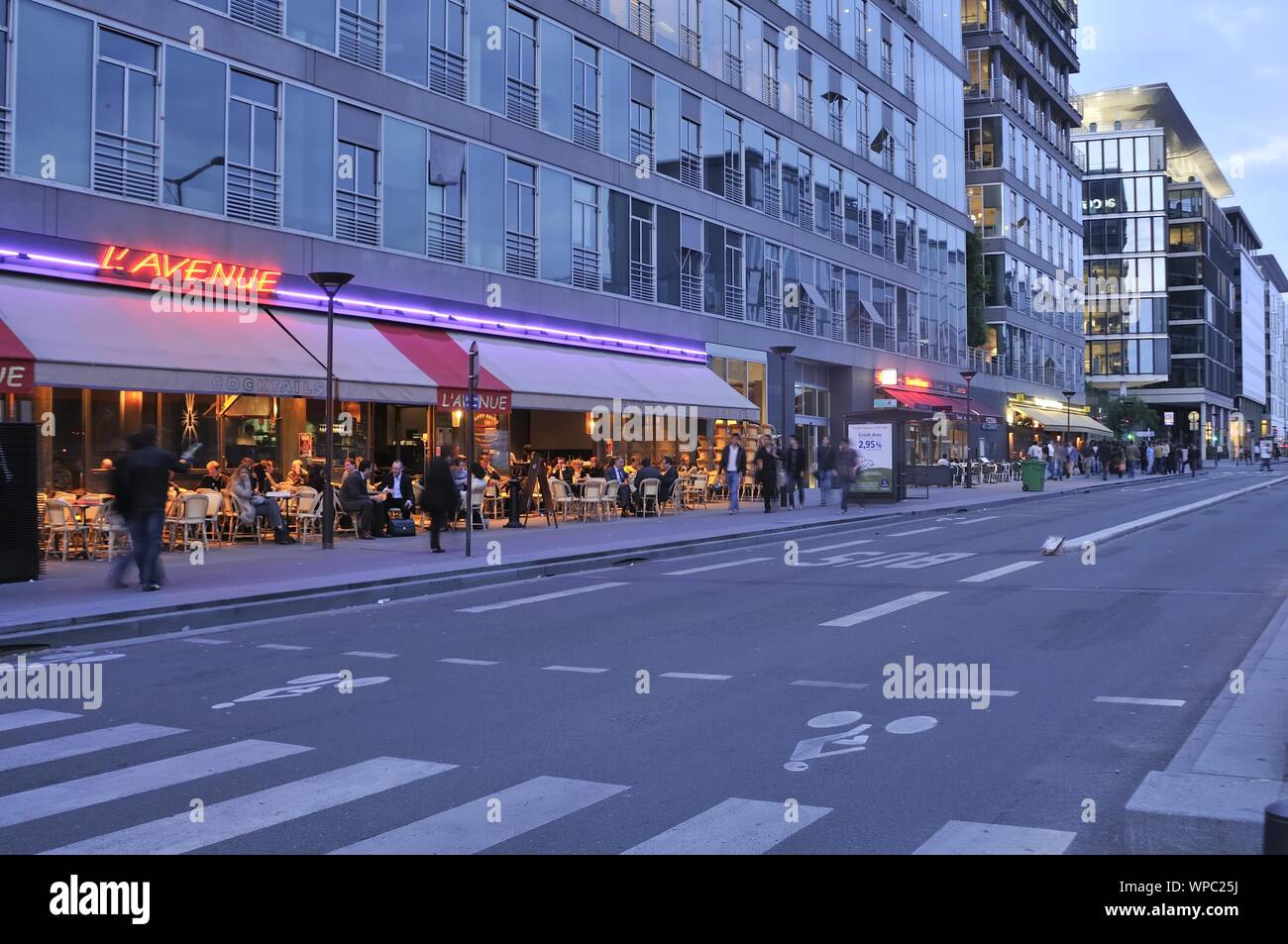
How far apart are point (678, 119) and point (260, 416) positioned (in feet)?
56.4

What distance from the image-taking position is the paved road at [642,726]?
17.3 ft

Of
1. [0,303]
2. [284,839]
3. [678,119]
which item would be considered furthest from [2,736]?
[678,119]

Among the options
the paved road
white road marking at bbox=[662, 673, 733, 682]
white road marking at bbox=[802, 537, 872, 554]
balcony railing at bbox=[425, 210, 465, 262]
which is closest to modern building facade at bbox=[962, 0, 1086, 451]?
balcony railing at bbox=[425, 210, 465, 262]

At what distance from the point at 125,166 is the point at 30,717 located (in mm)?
14309

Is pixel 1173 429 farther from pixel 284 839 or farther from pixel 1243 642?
pixel 284 839

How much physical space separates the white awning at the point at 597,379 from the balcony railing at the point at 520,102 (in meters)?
5.58

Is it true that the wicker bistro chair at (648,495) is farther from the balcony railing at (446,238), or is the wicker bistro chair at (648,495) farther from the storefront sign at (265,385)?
the storefront sign at (265,385)

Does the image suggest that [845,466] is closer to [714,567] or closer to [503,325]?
[503,325]

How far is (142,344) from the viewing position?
1791cm

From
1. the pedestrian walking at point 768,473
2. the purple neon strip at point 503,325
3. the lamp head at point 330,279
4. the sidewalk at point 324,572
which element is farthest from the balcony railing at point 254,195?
the pedestrian walking at point 768,473

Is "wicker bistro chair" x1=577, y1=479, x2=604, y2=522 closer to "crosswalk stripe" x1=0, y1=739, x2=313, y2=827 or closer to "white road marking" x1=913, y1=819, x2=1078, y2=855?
"crosswalk stripe" x1=0, y1=739, x2=313, y2=827

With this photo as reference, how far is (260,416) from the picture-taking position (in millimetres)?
23141

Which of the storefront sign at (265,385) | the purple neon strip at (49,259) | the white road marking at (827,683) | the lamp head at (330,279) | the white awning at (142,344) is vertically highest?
the purple neon strip at (49,259)

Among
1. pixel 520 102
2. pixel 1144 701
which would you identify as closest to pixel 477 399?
pixel 520 102
